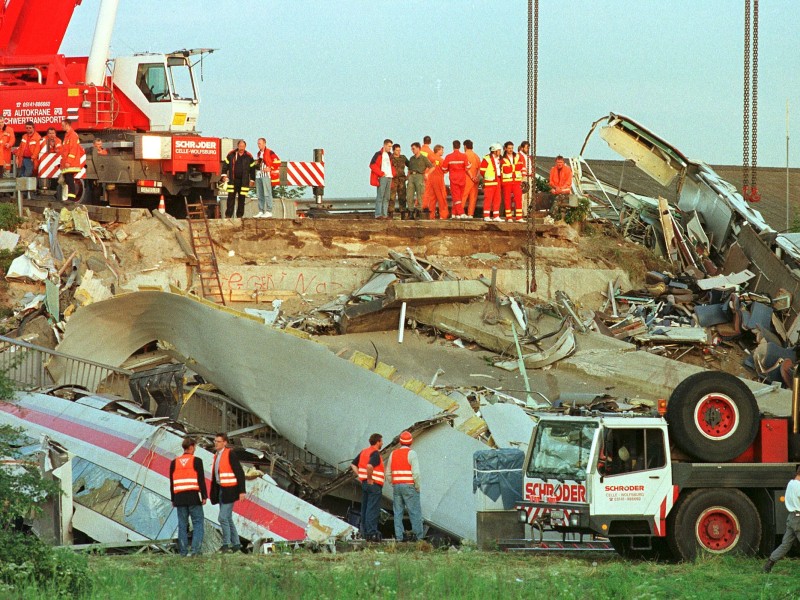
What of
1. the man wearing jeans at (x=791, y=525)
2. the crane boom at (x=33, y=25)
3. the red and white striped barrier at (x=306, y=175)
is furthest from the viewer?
the red and white striped barrier at (x=306, y=175)

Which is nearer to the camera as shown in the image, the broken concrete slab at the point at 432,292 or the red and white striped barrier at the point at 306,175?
the broken concrete slab at the point at 432,292

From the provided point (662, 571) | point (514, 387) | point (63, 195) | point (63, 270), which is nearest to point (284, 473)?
point (514, 387)

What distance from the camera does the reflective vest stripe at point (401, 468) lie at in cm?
1306

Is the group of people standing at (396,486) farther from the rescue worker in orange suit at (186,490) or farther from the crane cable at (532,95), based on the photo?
the crane cable at (532,95)

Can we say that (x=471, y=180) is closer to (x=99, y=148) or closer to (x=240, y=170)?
(x=240, y=170)

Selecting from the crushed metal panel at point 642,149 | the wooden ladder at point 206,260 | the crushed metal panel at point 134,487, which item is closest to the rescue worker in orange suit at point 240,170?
the wooden ladder at point 206,260

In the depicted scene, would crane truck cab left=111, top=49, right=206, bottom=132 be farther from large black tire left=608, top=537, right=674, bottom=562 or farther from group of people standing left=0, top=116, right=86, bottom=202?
large black tire left=608, top=537, right=674, bottom=562

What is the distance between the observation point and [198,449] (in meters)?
14.4

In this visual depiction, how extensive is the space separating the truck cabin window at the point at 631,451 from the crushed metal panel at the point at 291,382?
7.91ft

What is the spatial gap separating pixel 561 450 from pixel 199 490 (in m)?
3.69

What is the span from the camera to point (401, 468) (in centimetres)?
1308

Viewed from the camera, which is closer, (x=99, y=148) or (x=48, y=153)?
(x=48, y=153)

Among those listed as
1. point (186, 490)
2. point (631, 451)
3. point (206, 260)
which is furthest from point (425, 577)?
point (206, 260)

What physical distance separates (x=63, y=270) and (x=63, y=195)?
350 centimetres
